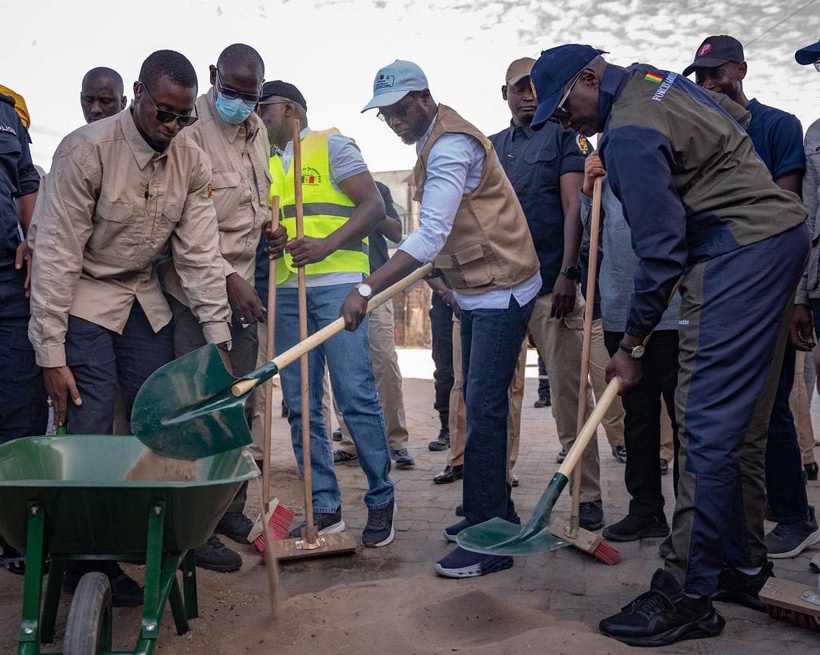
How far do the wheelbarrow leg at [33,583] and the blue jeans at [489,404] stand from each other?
1878mm

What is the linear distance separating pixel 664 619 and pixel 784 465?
1.20m

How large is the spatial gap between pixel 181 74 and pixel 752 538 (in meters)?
2.70

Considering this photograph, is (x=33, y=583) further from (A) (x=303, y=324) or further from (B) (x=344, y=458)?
(B) (x=344, y=458)

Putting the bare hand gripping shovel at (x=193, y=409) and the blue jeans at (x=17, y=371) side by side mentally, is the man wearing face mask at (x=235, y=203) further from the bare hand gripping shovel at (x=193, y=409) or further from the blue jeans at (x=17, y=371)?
the bare hand gripping shovel at (x=193, y=409)

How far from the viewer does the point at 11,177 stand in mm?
3783

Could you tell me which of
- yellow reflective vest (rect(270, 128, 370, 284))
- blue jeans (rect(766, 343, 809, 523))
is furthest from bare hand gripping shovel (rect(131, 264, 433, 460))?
Answer: blue jeans (rect(766, 343, 809, 523))

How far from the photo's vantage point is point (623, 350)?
295 centimetres

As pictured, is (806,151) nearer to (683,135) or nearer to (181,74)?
(683,135)

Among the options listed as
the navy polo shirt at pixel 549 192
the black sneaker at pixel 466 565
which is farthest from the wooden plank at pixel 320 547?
the navy polo shirt at pixel 549 192

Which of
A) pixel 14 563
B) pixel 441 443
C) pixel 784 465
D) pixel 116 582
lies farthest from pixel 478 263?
pixel 441 443

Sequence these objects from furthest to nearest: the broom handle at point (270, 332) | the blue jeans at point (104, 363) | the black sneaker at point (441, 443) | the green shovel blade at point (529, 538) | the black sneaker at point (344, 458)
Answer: the black sneaker at point (441, 443) < the black sneaker at point (344, 458) < the broom handle at point (270, 332) < the blue jeans at point (104, 363) < the green shovel blade at point (529, 538)

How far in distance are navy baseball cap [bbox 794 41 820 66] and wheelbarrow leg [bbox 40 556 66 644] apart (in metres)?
3.65

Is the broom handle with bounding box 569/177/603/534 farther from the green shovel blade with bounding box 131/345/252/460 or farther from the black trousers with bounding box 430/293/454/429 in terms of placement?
the black trousers with bounding box 430/293/454/429

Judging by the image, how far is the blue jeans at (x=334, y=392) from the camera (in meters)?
3.96
